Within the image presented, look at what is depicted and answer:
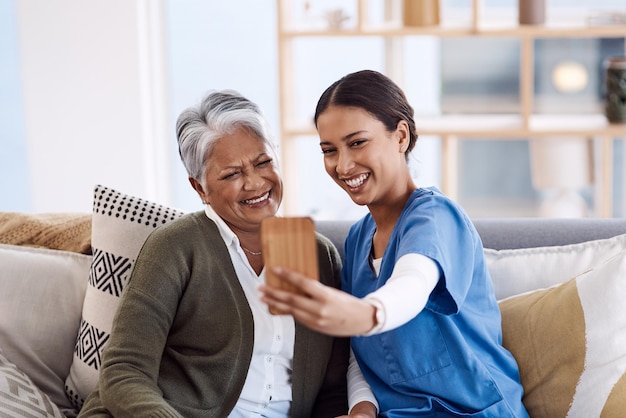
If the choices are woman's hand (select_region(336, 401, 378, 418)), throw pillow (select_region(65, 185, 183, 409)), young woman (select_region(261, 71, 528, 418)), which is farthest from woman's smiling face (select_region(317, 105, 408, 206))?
throw pillow (select_region(65, 185, 183, 409))

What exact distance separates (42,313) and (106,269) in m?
0.20

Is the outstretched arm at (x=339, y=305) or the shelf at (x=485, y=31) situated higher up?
the shelf at (x=485, y=31)

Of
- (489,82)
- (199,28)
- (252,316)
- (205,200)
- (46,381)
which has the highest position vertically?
(199,28)

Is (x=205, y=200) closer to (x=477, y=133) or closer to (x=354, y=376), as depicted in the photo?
(x=354, y=376)

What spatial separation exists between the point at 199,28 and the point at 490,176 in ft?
5.23

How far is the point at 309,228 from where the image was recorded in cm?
137

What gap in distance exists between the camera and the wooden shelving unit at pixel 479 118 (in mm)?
3395

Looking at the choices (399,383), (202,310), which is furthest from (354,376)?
(202,310)

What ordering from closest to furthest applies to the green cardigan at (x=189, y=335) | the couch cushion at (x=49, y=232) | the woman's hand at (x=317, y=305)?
the woman's hand at (x=317, y=305) < the green cardigan at (x=189, y=335) < the couch cushion at (x=49, y=232)

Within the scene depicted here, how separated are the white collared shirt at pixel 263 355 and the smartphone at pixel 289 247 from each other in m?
0.50

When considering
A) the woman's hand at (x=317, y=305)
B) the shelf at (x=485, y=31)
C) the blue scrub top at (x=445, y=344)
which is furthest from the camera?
the shelf at (x=485, y=31)

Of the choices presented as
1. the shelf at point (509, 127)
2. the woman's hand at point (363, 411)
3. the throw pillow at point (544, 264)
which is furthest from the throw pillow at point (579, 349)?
the shelf at point (509, 127)

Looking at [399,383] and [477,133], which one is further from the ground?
[477,133]

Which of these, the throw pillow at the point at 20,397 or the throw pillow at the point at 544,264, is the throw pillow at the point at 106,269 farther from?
the throw pillow at the point at 544,264
